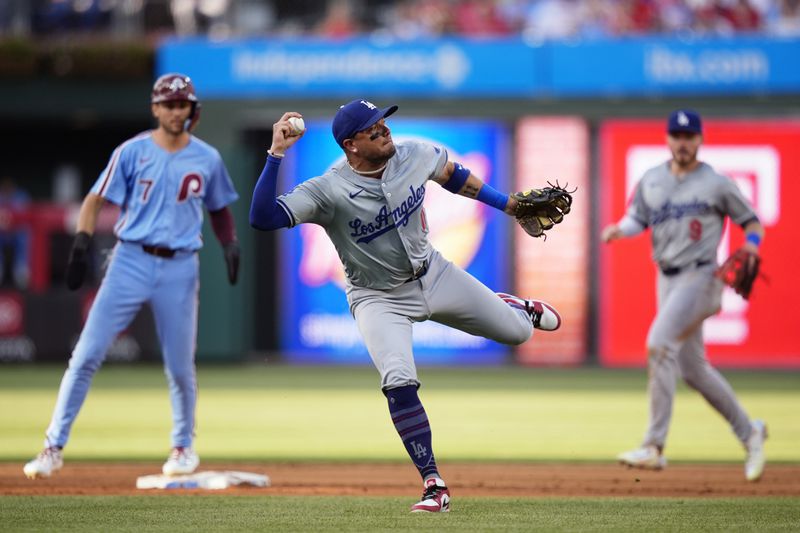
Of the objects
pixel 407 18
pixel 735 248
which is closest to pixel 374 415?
pixel 735 248

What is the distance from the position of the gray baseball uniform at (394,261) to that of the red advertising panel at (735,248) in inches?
458

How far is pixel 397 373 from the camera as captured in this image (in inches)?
252


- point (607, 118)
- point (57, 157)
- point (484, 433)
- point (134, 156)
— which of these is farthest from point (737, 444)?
point (57, 157)

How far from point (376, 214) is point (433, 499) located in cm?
146

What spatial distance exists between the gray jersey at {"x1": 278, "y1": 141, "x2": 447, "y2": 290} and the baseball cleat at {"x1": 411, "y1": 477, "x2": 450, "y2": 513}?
3.47 ft

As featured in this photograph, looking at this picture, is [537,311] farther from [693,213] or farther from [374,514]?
[693,213]

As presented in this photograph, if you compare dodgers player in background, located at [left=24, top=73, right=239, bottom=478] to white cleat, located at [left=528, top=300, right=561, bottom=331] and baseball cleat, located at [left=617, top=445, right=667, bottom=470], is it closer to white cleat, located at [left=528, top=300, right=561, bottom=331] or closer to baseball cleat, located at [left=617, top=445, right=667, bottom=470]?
white cleat, located at [left=528, top=300, right=561, bottom=331]

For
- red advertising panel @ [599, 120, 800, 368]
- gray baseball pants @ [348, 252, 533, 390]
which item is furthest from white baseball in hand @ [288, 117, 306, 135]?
red advertising panel @ [599, 120, 800, 368]

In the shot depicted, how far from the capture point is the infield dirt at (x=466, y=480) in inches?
291

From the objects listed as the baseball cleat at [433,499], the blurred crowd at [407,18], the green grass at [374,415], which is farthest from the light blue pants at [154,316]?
the blurred crowd at [407,18]

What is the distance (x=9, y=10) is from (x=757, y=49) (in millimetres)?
11591

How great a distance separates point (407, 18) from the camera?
2006 centimetres

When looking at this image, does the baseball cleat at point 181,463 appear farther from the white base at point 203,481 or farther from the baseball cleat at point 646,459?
the baseball cleat at point 646,459

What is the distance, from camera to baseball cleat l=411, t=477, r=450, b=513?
632cm
